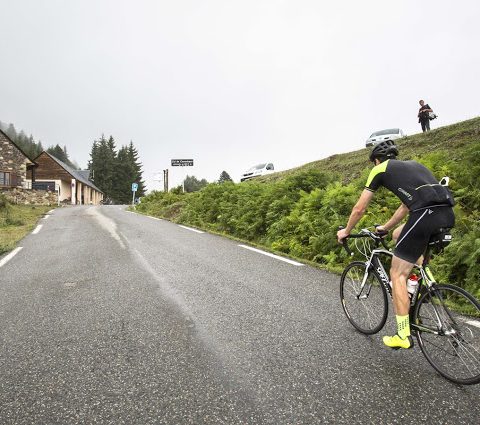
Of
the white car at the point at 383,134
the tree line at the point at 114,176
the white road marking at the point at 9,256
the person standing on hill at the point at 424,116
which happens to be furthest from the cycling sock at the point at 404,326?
the tree line at the point at 114,176

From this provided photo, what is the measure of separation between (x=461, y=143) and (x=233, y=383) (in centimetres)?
1223

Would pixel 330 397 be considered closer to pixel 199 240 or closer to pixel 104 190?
pixel 199 240

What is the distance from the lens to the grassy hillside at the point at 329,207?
5.83m

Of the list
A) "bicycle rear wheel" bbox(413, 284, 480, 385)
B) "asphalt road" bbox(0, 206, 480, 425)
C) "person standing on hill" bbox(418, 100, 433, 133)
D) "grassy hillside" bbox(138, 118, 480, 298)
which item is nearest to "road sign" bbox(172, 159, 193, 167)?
"grassy hillside" bbox(138, 118, 480, 298)

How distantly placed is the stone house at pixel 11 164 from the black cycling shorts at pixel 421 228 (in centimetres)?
4928

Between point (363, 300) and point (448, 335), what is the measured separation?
49.0 inches

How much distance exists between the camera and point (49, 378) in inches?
120

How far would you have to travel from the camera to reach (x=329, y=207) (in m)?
8.85

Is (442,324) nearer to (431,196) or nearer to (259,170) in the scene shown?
(431,196)

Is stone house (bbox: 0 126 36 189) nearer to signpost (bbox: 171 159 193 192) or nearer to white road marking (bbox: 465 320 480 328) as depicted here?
signpost (bbox: 171 159 193 192)

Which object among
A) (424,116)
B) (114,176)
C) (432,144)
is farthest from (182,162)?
(114,176)

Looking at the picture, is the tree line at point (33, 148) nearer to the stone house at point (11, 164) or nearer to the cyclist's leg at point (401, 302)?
the stone house at point (11, 164)

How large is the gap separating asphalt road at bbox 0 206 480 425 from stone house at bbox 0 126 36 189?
149ft

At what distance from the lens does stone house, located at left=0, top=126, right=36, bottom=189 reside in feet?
144
